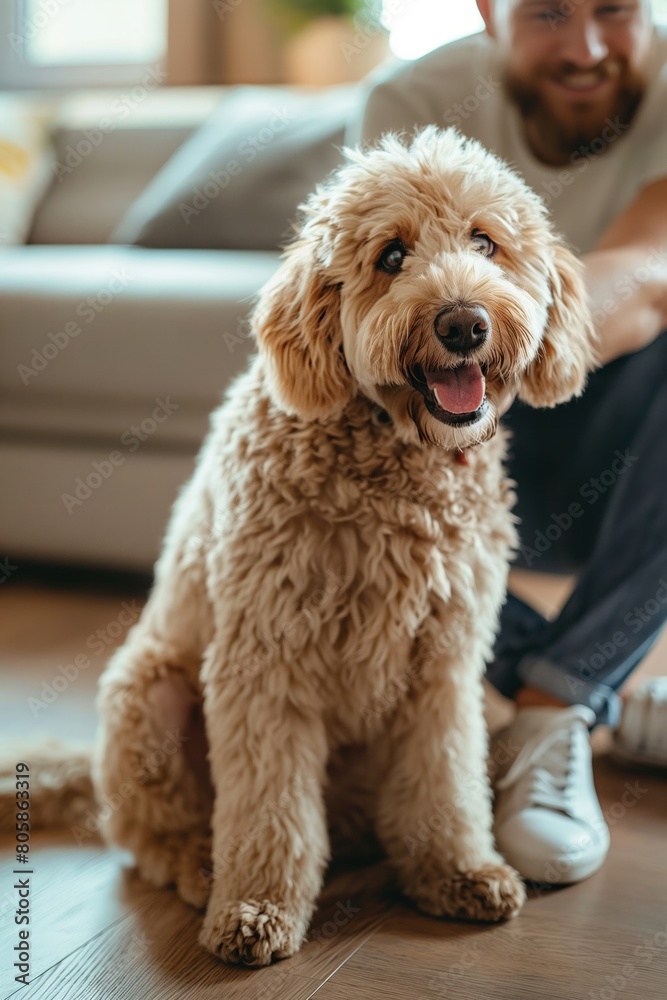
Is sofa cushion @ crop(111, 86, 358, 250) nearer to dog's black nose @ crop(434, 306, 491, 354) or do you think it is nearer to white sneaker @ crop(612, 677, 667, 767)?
white sneaker @ crop(612, 677, 667, 767)

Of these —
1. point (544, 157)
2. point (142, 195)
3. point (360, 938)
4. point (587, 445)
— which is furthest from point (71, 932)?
point (142, 195)

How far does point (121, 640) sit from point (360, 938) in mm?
1186

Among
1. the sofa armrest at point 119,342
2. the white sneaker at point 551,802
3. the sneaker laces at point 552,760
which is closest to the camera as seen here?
the white sneaker at point 551,802

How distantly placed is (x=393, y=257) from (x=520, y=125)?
0.85 metres

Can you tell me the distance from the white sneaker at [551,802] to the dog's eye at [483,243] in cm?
81

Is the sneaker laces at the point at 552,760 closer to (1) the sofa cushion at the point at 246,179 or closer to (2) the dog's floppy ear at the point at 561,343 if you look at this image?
(2) the dog's floppy ear at the point at 561,343

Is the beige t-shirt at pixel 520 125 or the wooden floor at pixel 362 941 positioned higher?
the beige t-shirt at pixel 520 125

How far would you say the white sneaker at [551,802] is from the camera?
1.42m

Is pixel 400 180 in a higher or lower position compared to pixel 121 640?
higher

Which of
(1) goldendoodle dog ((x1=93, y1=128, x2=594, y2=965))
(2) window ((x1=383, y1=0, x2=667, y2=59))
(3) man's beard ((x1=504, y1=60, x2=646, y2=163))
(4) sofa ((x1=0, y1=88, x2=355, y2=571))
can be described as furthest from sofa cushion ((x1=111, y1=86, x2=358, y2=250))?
(1) goldendoodle dog ((x1=93, y1=128, x2=594, y2=965))

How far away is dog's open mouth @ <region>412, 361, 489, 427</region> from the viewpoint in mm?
1196

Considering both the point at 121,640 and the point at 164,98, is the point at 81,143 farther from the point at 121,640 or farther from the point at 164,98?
the point at 121,640

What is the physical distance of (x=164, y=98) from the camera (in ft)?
12.6

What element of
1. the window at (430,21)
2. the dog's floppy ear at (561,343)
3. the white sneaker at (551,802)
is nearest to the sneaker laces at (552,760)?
the white sneaker at (551,802)
